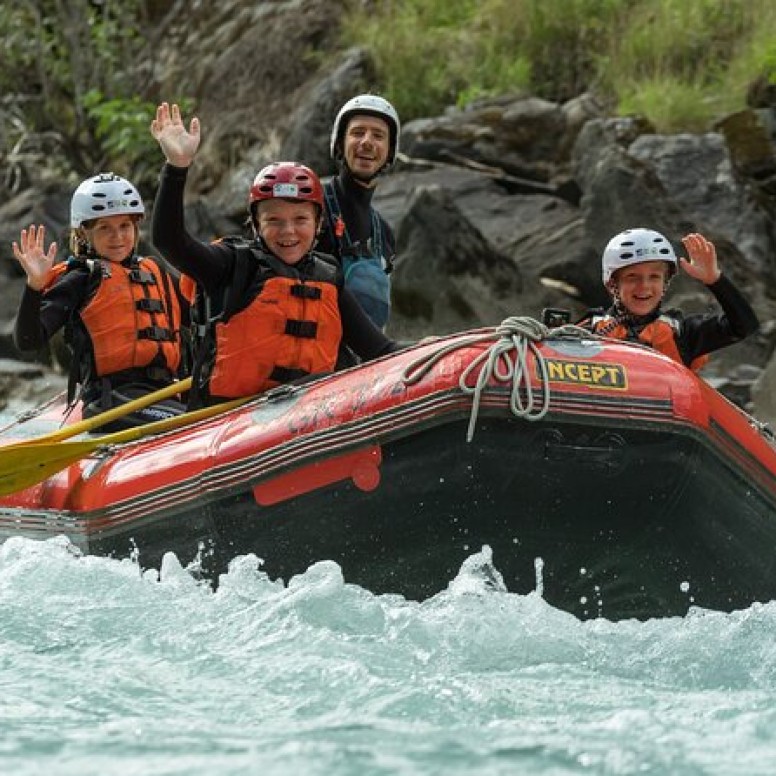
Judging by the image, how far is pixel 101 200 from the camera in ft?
21.6

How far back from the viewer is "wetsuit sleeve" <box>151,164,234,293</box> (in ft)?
17.8

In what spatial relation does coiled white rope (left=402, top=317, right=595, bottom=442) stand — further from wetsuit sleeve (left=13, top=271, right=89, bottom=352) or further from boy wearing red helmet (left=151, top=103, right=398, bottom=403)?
wetsuit sleeve (left=13, top=271, right=89, bottom=352)

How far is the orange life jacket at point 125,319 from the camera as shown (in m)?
6.57

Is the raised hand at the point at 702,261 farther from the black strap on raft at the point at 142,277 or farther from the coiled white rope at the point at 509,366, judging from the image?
the black strap on raft at the point at 142,277

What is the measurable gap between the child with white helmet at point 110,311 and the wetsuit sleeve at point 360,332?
34.0 inches

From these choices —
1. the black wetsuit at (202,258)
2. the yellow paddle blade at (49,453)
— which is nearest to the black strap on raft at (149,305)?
the yellow paddle blade at (49,453)

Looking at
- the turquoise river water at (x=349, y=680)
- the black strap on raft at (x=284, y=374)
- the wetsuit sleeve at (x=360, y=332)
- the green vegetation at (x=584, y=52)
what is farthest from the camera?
the green vegetation at (x=584, y=52)

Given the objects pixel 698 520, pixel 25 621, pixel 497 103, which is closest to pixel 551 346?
pixel 698 520

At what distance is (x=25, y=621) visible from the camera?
201 inches

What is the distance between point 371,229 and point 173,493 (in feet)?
6.01

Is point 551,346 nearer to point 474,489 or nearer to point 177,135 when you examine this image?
point 474,489

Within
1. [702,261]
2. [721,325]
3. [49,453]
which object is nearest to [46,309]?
[49,453]

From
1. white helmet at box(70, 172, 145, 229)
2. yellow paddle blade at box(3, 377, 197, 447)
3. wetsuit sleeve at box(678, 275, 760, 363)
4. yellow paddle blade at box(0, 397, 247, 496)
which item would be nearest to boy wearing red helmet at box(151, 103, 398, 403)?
yellow paddle blade at box(0, 397, 247, 496)

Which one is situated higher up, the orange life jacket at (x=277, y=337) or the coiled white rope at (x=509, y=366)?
the orange life jacket at (x=277, y=337)
